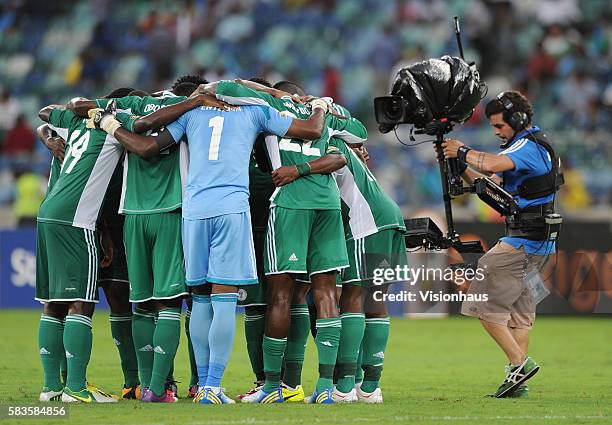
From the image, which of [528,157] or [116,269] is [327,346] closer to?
[116,269]

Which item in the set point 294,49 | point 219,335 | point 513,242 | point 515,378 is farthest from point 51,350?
point 294,49

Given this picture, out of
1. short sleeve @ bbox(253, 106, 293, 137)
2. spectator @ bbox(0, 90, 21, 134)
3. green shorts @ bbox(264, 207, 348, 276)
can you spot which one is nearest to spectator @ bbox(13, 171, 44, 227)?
spectator @ bbox(0, 90, 21, 134)

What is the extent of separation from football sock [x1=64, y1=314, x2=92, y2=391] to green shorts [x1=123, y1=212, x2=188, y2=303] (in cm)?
45

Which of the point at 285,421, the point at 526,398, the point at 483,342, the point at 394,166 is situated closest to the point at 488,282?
the point at 526,398

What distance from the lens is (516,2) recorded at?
24000 mm

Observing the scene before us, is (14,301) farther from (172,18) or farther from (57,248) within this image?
(57,248)

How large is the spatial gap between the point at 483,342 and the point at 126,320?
7.16 meters

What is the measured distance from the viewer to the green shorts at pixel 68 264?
8.79 m

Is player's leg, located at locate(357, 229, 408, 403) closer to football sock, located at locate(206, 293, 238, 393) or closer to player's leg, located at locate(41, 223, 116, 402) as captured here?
football sock, located at locate(206, 293, 238, 393)

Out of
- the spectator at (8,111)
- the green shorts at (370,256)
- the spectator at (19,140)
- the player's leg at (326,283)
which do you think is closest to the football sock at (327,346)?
the player's leg at (326,283)

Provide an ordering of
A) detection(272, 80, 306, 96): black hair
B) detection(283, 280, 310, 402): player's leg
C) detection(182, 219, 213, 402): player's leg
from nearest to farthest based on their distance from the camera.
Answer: detection(182, 219, 213, 402): player's leg < detection(283, 280, 310, 402): player's leg < detection(272, 80, 306, 96): black hair

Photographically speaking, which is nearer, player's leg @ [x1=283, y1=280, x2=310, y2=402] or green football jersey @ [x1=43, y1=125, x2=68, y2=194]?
player's leg @ [x1=283, y1=280, x2=310, y2=402]

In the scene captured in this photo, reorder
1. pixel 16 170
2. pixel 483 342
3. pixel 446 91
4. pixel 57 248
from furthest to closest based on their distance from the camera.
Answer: pixel 16 170 < pixel 483 342 < pixel 446 91 < pixel 57 248

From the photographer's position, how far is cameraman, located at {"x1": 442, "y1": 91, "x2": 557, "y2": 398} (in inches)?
376
